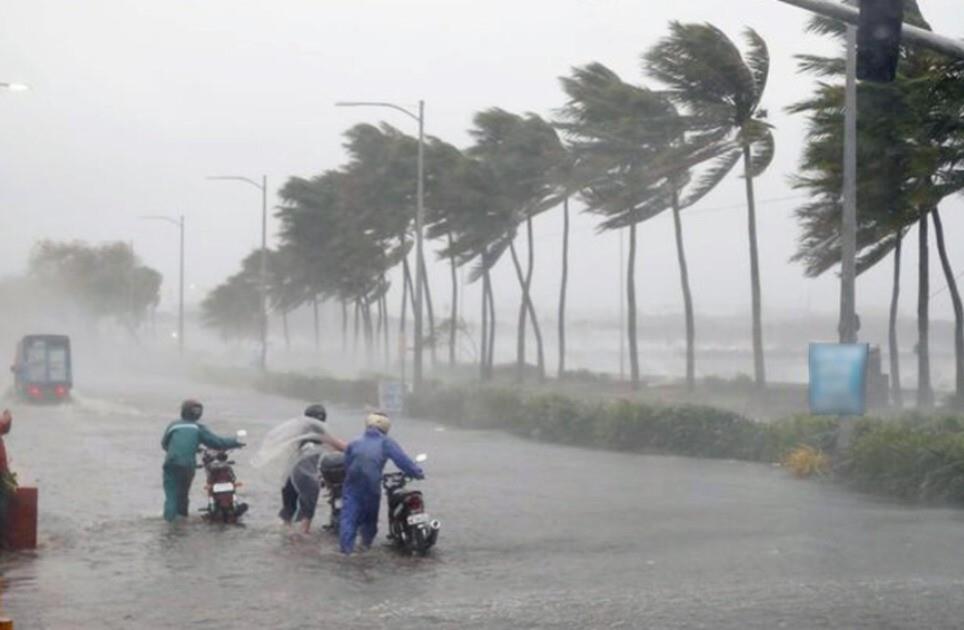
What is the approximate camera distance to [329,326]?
161250 mm

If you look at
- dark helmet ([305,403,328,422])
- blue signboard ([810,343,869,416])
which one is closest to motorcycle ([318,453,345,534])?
dark helmet ([305,403,328,422])

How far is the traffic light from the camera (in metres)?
12.3

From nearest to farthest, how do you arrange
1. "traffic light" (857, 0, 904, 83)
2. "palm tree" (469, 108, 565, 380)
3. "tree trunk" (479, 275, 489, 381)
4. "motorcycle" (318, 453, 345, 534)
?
"traffic light" (857, 0, 904, 83) → "motorcycle" (318, 453, 345, 534) → "palm tree" (469, 108, 565, 380) → "tree trunk" (479, 275, 489, 381)

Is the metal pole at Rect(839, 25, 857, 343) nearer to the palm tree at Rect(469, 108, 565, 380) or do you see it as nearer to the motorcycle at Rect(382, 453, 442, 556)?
the motorcycle at Rect(382, 453, 442, 556)

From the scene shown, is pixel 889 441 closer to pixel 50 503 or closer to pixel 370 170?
pixel 50 503

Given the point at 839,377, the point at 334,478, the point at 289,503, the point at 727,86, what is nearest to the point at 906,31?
the point at 334,478

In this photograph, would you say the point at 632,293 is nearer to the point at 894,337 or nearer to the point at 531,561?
the point at 894,337

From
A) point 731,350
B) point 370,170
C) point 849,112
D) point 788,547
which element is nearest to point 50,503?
point 788,547

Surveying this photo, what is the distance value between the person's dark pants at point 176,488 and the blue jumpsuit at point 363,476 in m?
3.01

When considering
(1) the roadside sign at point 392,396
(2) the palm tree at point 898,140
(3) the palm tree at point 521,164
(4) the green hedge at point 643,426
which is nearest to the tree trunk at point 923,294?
(2) the palm tree at point 898,140

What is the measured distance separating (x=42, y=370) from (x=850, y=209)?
4106 centimetres

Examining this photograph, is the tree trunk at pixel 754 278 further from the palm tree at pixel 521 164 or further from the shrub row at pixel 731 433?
the palm tree at pixel 521 164

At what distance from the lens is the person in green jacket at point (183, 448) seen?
18.5 m

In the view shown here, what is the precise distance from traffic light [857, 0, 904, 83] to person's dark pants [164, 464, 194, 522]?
30.9 feet
